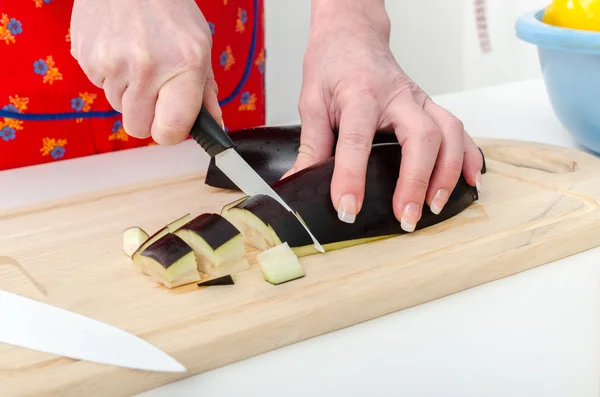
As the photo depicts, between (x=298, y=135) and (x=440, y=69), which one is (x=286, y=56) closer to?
(x=440, y=69)

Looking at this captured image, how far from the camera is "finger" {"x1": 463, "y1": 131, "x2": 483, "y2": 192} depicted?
1.19 meters

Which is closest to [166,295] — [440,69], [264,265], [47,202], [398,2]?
[264,265]

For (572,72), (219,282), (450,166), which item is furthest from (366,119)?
(572,72)

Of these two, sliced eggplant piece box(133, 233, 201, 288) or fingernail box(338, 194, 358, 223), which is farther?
fingernail box(338, 194, 358, 223)

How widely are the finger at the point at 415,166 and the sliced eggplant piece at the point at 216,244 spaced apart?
0.25 meters

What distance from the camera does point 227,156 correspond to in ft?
3.50

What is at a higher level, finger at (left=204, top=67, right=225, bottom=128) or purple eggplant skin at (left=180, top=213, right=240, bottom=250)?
finger at (left=204, top=67, right=225, bottom=128)

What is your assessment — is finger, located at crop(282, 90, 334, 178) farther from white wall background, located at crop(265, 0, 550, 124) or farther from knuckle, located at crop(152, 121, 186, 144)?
white wall background, located at crop(265, 0, 550, 124)

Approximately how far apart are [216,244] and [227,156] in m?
0.16

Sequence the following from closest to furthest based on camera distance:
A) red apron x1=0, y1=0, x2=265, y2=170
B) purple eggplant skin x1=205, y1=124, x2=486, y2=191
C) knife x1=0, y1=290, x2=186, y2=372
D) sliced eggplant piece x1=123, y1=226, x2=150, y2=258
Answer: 1. knife x1=0, y1=290, x2=186, y2=372
2. sliced eggplant piece x1=123, y1=226, x2=150, y2=258
3. purple eggplant skin x1=205, y1=124, x2=486, y2=191
4. red apron x1=0, y1=0, x2=265, y2=170

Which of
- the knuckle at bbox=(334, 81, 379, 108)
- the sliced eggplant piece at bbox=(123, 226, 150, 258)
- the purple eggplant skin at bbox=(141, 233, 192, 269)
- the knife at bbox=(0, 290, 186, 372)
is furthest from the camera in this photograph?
the knuckle at bbox=(334, 81, 379, 108)

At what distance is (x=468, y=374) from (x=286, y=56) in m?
1.46

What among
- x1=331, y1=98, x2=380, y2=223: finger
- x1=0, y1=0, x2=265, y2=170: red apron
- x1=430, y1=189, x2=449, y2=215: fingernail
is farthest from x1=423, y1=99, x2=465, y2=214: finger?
x1=0, y1=0, x2=265, y2=170: red apron

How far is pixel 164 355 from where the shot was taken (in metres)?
0.80
